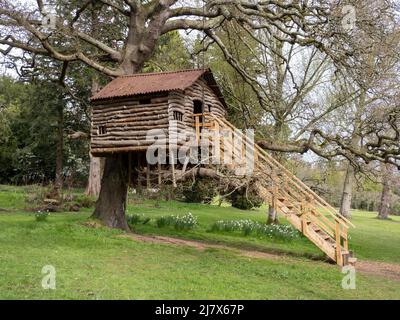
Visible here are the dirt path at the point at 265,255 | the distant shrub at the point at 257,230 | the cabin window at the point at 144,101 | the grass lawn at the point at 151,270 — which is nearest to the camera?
the grass lawn at the point at 151,270

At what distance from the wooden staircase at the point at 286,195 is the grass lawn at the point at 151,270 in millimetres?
702

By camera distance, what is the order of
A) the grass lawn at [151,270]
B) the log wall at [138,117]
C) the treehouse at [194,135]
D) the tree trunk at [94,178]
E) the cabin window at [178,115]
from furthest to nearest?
1. the tree trunk at [94,178]
2. the cabin window at [178,115]
3. the log wall at [138,117]
4. the treehouse at [194,135]
5. the grass lawn at [151,270]

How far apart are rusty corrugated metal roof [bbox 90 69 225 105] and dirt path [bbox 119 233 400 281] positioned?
489 cm

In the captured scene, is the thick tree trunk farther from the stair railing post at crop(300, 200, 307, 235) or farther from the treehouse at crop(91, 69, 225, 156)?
the stair railing post at crop(300, 200, 307, 235)

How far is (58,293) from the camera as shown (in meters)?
8.25

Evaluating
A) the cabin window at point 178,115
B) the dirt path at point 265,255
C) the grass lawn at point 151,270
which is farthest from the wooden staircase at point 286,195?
the dirt path at point 265,255

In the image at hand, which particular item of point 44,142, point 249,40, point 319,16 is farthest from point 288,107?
point 44,142

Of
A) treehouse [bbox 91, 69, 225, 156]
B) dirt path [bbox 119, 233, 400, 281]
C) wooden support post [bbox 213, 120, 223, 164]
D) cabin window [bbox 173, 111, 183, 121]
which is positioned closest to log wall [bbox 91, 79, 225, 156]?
treehouse [bbox 91, 69, 225, 156]

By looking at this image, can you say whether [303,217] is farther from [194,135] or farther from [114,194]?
[114,194]

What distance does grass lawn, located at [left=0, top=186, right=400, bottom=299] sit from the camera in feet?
29.2

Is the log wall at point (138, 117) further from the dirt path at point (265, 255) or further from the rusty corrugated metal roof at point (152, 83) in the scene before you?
the dirt path at point (265, 255)

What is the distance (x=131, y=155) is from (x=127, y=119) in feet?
8.33

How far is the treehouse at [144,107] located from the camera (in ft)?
48.2

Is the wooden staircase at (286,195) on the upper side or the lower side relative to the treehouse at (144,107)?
lower
